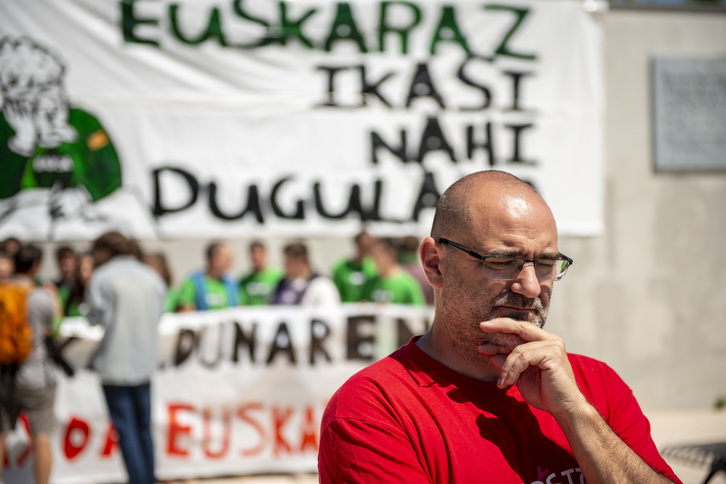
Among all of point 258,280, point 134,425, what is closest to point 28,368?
point 134,425

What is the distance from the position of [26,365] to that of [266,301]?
2.25 metres

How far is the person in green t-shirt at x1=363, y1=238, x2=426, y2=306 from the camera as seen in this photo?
237 inches

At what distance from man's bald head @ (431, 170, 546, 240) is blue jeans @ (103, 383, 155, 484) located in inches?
141

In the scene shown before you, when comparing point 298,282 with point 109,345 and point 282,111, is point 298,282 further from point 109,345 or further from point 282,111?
point 109,345

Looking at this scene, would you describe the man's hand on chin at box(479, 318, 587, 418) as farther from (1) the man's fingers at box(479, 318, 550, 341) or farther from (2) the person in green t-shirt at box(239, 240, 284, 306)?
(2) the person in green t-shirt at box(239, 240, 284, 306)

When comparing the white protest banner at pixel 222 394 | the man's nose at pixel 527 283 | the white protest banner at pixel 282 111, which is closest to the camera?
the man's nose at pixel 527 283

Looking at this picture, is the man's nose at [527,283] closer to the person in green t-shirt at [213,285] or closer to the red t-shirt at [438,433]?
the red t-shirt at [438,433]

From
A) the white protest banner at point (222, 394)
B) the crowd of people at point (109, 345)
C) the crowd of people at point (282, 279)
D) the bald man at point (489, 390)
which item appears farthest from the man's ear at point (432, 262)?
the crowd of people at point (282, 279)

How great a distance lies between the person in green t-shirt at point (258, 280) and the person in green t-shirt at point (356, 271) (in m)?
0.55

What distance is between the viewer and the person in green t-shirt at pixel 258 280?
6469 mm

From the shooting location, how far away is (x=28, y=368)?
4598 millimetres

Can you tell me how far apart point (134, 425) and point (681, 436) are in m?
4.72

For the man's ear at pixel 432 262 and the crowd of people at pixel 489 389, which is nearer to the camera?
the crowd of people at pixel 489 389

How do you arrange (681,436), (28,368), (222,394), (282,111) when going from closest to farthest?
(28,368) < (222,394) < (282,111) < (681,436)
